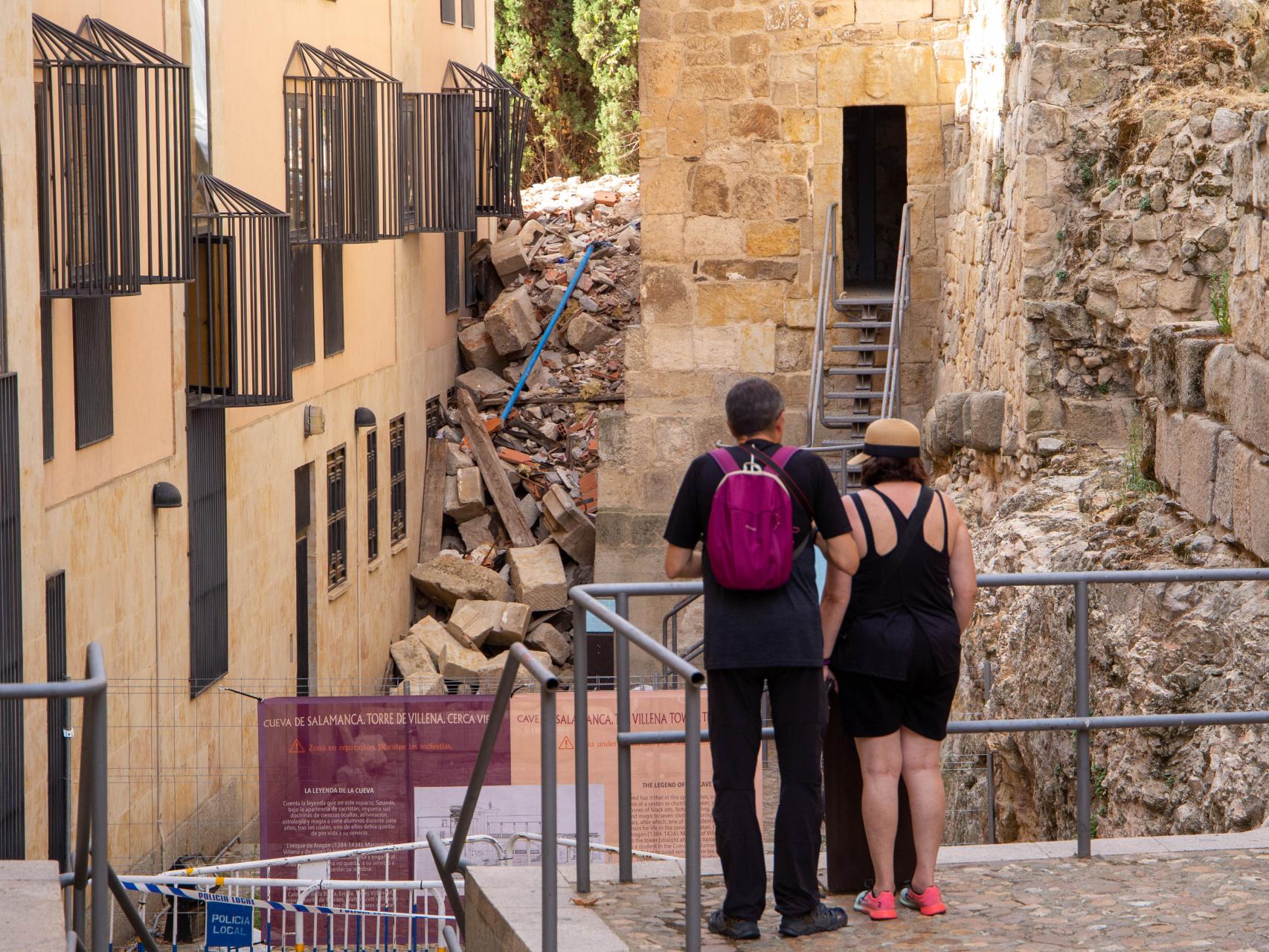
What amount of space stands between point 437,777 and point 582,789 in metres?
4.10

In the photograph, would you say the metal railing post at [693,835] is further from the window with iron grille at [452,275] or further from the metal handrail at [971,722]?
the window with iron grille at [452,275]

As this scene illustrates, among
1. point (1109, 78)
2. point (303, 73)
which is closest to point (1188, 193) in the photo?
point (1109, 78)

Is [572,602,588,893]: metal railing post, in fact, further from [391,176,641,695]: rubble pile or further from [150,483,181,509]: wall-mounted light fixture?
[391,176,641,695]: rubble pile

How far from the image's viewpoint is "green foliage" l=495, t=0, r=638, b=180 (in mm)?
29453

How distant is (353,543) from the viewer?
16.6 meters

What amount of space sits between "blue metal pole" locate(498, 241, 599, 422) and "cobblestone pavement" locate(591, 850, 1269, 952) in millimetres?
15757

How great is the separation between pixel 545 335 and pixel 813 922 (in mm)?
17268

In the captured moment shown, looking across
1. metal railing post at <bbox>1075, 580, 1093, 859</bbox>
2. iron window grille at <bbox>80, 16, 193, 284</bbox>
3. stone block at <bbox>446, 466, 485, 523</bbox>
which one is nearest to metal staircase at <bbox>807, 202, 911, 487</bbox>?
iron window grille at <bbox>80, 16, 193, 284</bbox>

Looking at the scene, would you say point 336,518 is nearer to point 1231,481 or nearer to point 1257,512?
point 1231,481

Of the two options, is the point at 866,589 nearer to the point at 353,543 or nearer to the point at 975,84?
the point at 975,84

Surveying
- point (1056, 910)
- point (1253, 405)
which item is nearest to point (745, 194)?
point (1253, 405)

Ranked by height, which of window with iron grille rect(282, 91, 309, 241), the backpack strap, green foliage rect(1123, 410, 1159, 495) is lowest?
green foliage rect(1123, 410, 1159, 495)

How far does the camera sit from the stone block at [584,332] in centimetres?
2133

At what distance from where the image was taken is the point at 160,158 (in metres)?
10.9
